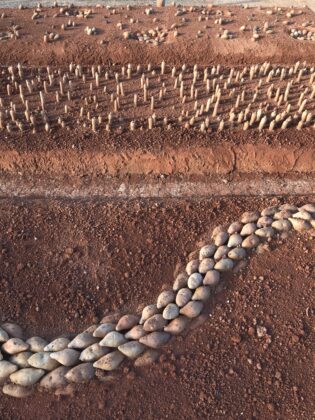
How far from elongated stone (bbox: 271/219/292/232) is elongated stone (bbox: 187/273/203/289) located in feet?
4.93

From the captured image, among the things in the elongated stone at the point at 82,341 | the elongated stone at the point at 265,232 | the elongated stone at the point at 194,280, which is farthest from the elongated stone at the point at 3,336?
the elongated stone at the point at 265,232

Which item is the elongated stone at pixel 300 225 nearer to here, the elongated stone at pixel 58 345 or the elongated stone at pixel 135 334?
the elongated stone at pixel 135 334

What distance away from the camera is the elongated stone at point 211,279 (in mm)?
5727

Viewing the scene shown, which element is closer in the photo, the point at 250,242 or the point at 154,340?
the point at 154,340

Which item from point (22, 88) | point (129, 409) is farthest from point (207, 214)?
point (22, 88)

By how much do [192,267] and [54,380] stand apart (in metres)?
2.34

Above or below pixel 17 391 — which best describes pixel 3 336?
above

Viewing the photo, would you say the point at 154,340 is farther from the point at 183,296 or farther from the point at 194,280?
the point at 194,280

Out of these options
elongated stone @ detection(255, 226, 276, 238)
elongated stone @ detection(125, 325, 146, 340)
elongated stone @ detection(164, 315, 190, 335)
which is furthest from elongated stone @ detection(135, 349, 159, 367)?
elongated stone @ detection(255, 226, 276, 238)

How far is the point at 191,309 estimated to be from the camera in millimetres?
5434

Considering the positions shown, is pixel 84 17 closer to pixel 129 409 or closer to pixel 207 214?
pixel 207 214

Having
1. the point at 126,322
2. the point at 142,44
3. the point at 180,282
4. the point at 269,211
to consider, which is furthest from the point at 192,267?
the point at 142,44

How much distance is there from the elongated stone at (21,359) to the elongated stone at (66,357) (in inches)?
12.8

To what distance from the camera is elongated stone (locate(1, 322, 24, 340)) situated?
544cm
